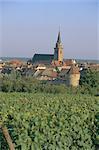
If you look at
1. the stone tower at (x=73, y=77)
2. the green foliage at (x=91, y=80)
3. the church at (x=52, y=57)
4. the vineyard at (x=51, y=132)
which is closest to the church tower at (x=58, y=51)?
the church at (x=52, y=57)

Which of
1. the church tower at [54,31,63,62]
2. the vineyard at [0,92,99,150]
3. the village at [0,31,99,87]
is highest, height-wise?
the vineyard at [0,92,99,150]

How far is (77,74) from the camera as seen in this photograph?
37000mm

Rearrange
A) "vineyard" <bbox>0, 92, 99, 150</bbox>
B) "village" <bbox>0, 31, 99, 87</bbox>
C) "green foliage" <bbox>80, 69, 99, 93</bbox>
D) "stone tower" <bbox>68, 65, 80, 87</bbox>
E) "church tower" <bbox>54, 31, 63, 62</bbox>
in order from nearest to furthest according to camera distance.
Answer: "vineyard" <bbox>0, 92, 99, 150</bbox>, "green foliage" <bbox>80, 69, 99, 93</bbox>, "stone tower" <bbox>68, 65, 80, 87</bbox>, "village" <bbox>0, 31, 99, 87</bbox>, "church tower" <bbox>54, 31, 63, 62</bbox>

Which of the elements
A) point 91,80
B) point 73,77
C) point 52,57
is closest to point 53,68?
point 52,57

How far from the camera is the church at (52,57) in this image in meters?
58.8

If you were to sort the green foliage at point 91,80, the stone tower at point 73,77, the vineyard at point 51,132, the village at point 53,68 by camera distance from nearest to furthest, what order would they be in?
the vineyard at point 51,132 → the green foliage at point 91,80 → the stone tower at point 73,77 → the village at point 53,68

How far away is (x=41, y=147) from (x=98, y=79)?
28.1 meters

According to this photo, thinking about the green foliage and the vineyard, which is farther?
the green foliage

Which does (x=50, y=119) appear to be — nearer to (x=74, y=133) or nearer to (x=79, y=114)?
(x=74, y=133)

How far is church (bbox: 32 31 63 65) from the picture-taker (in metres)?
58.8

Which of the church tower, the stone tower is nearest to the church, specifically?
the church tower

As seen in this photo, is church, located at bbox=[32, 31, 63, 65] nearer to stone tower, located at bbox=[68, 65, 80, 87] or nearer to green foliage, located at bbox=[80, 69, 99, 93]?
stone tower, located at bbox=[68, 65, 80, 87]

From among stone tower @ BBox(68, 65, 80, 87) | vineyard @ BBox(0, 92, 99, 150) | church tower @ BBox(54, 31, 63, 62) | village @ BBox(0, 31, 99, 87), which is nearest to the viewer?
vineyard @ BBox(0, 92, 99, 150)

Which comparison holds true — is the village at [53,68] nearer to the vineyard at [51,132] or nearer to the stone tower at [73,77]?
the stone tower at [73,77]
